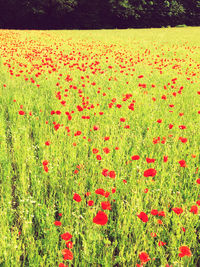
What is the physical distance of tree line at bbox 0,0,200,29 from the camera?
1380 inches

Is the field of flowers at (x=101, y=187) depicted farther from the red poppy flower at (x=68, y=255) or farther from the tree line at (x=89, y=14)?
the tree line at (x=89, y=14)

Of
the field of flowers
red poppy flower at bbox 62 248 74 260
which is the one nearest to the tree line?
the field of flowers

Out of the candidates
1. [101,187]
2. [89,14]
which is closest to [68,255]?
[101,187]

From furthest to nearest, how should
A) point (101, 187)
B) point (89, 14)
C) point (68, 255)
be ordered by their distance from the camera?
point (89, 14)
point (101, 187)
point (68, 255)

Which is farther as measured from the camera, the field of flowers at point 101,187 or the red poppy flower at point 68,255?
the field of flowers at point 101,187

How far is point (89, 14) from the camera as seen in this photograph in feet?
121

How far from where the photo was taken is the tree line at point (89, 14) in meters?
35.1

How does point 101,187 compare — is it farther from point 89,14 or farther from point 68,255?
point 89,14

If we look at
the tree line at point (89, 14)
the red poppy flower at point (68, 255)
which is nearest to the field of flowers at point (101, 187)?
the red poppy flower at point (68, 255)

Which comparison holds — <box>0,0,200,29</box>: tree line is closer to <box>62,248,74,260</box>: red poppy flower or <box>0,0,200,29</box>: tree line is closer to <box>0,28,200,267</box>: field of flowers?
<box>0,28,200,267</box>: field of flowers

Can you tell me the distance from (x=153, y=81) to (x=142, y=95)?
1.37 m

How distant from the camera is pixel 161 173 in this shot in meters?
2.58

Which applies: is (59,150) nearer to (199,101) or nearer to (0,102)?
(0,102)

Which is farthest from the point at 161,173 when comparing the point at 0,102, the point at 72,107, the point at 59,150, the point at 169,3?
the point at 169,3
